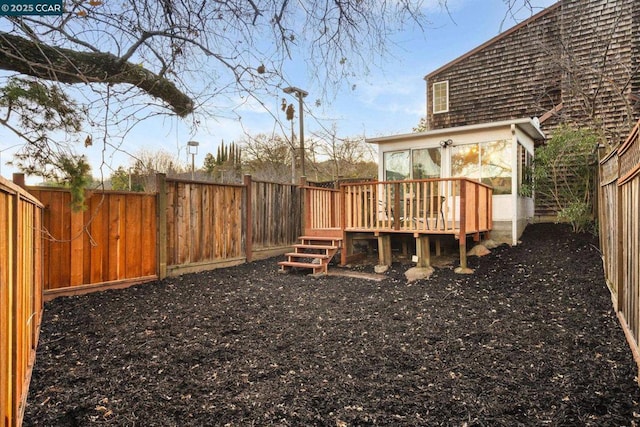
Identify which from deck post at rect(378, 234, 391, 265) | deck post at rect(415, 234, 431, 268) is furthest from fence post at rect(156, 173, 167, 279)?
deck post at rect(415, 234, 431, 268)

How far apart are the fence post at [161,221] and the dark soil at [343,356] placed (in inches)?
18.3

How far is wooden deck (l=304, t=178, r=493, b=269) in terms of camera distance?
622cm

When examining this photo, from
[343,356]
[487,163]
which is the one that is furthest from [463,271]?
[343,356]

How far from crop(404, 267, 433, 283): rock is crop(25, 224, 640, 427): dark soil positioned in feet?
1.57

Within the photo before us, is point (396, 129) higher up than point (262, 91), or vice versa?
point (396, 129)

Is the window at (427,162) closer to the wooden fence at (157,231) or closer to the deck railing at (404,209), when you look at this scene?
the deck railing at (404,209)

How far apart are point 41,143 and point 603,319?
493cm

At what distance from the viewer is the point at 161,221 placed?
5.66 metres

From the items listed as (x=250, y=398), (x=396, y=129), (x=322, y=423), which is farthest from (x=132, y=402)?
(x=396, y=129)

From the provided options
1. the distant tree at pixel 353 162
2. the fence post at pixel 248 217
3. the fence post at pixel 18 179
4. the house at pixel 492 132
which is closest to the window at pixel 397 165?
the house at pixel 492 132

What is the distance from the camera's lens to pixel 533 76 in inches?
398

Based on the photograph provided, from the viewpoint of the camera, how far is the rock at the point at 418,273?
5805mm

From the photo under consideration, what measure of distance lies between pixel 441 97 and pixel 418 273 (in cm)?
801

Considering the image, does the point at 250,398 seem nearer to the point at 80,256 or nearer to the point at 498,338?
the point at 498,338
